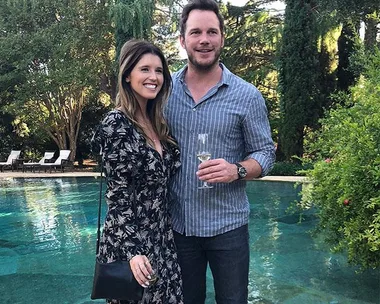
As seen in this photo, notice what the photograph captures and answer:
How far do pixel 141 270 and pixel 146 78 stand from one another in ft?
2.33

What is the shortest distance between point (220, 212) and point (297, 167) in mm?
11137

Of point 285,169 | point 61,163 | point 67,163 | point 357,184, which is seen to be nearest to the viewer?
point 357,184

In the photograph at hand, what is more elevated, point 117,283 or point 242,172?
point 242,172

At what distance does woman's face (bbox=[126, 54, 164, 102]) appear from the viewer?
1617 mm

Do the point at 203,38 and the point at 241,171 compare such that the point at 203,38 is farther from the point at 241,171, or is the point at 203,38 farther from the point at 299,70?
the point at 299,70

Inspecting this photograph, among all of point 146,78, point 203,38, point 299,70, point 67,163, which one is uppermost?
point 299,70

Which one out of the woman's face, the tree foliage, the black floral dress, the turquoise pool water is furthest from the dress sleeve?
the tree foliage

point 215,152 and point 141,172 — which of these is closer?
point 141,172

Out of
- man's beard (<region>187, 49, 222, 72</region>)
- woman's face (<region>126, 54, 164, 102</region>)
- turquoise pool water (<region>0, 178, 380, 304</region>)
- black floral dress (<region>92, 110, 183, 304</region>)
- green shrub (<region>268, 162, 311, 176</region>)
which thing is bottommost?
turquoise pool water (<region>0, 178, 380, 304</region>)

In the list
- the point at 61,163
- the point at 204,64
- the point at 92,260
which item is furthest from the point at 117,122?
the point at 61,163

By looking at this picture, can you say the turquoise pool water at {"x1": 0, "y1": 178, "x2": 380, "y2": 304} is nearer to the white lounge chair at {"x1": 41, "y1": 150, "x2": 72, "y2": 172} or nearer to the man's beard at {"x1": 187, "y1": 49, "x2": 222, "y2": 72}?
the man's beard at {"x1": 187, "y1": 49, "x2": 222, "y2": 72}

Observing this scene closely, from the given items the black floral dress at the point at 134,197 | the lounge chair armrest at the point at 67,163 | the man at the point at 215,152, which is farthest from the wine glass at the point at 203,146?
the lounge chair armrest at the point at 67,163

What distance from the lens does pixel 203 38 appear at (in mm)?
1669

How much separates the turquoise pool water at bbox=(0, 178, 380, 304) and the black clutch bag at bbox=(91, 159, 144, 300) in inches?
73.0
